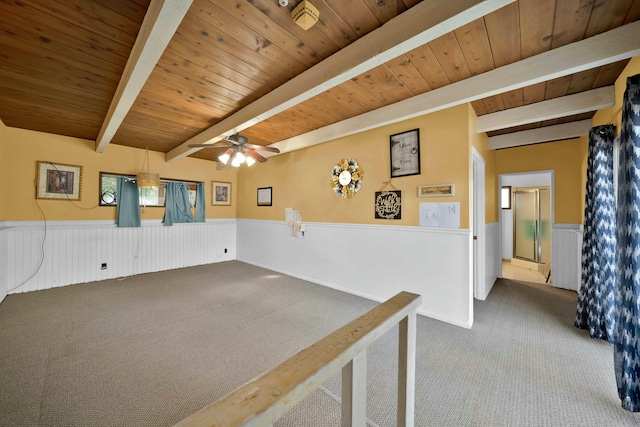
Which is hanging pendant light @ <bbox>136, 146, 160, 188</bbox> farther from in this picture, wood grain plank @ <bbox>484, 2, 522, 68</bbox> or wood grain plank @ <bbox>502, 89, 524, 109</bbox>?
wood grain plank @ <bbox>502, 89, 524, 109</bbox>

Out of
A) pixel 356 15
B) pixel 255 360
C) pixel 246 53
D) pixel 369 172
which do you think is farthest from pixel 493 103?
pixel 255 360

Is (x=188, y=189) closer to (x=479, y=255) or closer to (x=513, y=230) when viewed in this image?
(x=479, y=255)

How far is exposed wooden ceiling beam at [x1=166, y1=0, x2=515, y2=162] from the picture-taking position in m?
1.34

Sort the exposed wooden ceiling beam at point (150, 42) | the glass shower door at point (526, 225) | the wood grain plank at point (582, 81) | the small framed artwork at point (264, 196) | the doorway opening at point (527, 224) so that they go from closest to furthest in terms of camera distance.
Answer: the exposed wooden ceiling beam at point (150, 42) → the wood grain plank at point (582, 81) → the small framed artwork at point (264, 196) → the doorway opening at point (527, 224) → the glass shower door at point (526, 225)

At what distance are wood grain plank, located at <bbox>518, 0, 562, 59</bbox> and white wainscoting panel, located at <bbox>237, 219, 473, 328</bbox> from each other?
1.71 m

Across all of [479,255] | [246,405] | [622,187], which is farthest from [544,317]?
[246,405]

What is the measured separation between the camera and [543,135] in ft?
12.0

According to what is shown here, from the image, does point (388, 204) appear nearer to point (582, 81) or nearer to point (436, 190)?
point (436, 190)

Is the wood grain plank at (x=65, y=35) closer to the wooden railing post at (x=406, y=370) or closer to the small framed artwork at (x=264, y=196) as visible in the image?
the wooden railing post at (x=406, y=370)

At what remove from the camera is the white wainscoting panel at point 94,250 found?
366 centimetres

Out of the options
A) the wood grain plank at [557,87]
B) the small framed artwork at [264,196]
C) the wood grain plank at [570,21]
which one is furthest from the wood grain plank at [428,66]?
the small framed artwork at [264,196]

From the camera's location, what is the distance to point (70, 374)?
1.89m

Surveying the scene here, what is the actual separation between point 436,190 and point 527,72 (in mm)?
1301

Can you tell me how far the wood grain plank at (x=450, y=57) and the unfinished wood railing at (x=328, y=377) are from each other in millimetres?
1865
